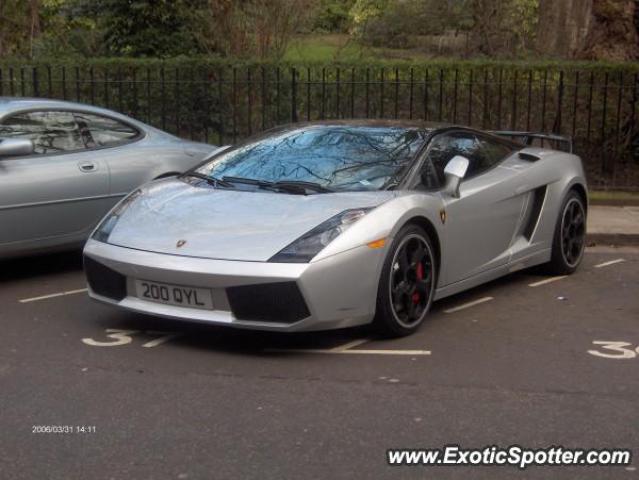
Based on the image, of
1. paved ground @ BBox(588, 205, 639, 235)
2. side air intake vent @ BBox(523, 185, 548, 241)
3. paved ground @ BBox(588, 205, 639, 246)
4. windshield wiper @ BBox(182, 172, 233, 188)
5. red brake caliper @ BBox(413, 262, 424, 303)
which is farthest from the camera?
paved ground @ BBox(588, 205, 639, 235)

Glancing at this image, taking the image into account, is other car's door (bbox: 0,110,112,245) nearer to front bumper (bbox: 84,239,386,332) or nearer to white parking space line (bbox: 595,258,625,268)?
front bumper (bbox: 84,239,386,332)

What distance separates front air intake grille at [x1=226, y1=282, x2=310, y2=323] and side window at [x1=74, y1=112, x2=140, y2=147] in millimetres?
3143

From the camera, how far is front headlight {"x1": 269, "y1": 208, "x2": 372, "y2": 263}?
5.36 meters

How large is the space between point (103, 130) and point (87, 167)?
546 mm

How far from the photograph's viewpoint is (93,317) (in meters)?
6.46

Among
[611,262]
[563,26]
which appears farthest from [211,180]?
[563,26]

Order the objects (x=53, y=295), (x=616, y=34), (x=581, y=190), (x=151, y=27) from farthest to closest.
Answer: (x=151, y=27)
(x=616, y=34)
(x=581, y=190)
(x=53, y=295)

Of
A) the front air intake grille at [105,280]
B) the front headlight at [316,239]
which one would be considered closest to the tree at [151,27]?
the front air intake grille at [105,280]

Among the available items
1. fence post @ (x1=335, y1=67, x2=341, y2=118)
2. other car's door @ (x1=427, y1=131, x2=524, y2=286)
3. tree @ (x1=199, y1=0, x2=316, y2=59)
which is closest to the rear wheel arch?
other car's door @ (x1=427, y1=131, x2=524, y2=286)

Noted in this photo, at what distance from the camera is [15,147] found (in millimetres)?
7113

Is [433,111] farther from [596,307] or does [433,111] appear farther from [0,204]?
[0,204]

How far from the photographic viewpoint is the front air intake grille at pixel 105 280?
580 cm

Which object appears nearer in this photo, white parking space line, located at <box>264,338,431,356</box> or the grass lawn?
white parking space line, located at <box>264,338,431,356</box>

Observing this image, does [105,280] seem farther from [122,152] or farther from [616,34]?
[616,34]
